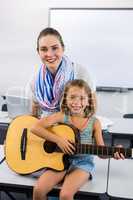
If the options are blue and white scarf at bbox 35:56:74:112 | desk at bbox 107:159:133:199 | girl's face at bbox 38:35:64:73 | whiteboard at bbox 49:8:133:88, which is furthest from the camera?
whiteboard at bbox 49:8:133:88

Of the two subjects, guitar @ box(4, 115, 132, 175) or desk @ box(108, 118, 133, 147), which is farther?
desk @ box(108, 118, 133, 147)

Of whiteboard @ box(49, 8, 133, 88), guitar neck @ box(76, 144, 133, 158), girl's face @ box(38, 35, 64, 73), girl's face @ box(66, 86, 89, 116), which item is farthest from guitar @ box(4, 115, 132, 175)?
whiteboard @ box(49, 8, 133, 88)

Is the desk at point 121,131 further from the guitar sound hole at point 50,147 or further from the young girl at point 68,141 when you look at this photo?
the guitar sound hole at point 50,147

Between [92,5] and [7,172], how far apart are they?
9.59 ft

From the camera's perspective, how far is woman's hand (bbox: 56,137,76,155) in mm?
1509

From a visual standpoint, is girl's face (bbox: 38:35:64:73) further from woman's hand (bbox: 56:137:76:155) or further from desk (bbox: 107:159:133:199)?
desk (bbox: 107:159:133:199)

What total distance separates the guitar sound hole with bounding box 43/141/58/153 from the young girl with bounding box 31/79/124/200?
0.03 metres

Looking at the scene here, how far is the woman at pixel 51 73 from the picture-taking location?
66.6 inches

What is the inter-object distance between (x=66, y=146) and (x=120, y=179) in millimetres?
345

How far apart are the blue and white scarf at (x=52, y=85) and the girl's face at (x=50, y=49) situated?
0.31 ft

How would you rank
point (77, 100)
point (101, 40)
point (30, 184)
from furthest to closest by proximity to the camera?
point (101, 40), point (77, 100), point (30, 184)

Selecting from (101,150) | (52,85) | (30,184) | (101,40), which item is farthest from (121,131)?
(101,40)

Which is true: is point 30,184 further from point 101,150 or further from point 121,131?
point 121,131

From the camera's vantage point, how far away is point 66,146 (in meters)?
1.51
